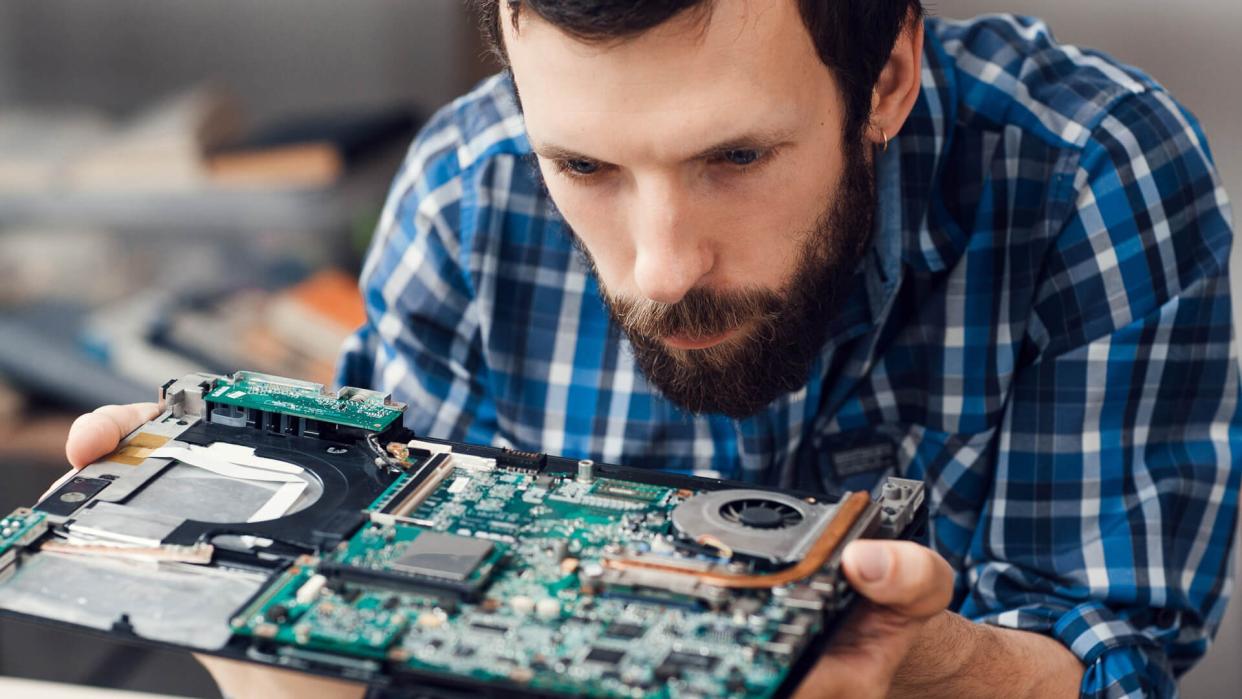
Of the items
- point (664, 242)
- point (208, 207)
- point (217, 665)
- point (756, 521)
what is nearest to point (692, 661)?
point (756, 521)

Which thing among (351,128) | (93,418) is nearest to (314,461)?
(93,418)

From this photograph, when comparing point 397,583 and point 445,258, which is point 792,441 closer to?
point 445,258

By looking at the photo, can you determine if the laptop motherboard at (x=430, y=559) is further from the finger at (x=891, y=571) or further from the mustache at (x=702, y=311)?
the mustache at (x=702, y=311)

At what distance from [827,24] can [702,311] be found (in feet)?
1.04

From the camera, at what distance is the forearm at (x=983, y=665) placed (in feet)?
4.78

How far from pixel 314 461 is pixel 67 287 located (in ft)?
6.56

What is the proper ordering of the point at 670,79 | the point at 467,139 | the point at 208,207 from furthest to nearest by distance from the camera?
the point at 208,207 < the point at 467,139 < the point at 670,79

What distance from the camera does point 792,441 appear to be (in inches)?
71.4

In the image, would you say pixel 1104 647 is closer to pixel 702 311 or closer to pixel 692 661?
pixel 702 311

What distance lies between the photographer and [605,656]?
103cm

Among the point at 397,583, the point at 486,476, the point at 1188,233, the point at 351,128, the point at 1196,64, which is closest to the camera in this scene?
the point at 397,583

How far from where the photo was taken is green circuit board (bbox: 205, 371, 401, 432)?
1.34 m

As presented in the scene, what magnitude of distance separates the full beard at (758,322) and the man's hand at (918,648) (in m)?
0.33

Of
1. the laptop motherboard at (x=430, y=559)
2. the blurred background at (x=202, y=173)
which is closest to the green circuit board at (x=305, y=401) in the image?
the laptop motherboard at (x=430, y=559)
